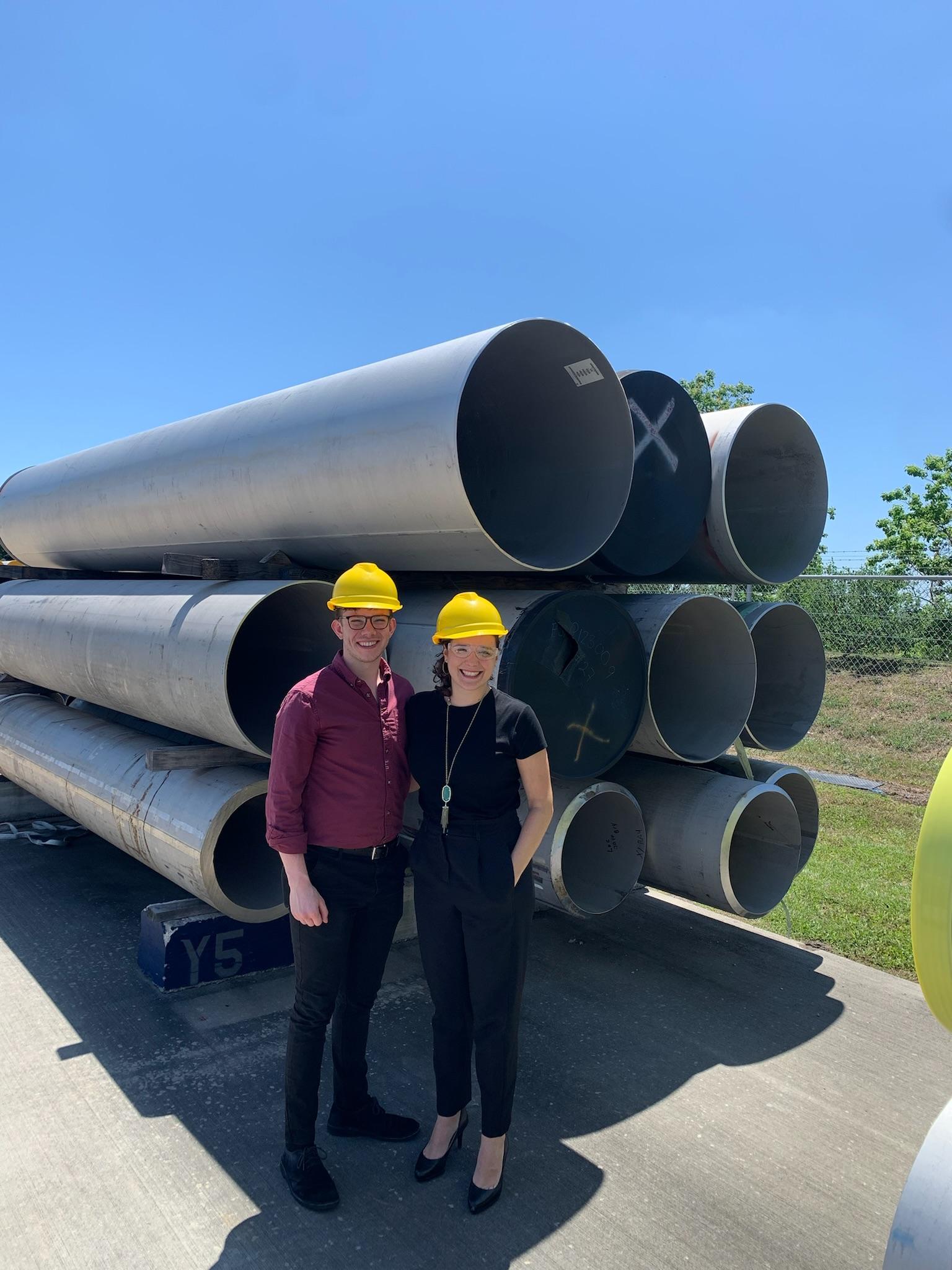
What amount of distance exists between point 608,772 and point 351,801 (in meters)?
1.99

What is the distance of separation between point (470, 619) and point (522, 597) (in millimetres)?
1049

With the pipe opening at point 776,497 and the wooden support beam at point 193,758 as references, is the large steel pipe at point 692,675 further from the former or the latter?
the wooden support beam at point 193,758

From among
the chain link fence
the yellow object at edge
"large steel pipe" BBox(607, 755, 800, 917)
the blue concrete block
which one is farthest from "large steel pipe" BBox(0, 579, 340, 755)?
the chain link fence

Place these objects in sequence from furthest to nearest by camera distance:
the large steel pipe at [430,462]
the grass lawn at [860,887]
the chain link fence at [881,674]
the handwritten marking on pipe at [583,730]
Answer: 1. the chain link fence at [881,674]
2. the grass lawn at [860,887]
3. the handwritten marking on pipe at [583,730]
4. the large steel pipe at [430,462]

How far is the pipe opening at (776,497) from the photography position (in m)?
4.54

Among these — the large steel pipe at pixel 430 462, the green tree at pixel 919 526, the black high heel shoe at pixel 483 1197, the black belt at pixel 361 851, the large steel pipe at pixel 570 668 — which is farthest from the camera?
the green tree at pixel 919 526

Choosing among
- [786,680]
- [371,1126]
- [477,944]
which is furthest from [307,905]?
[786,680]

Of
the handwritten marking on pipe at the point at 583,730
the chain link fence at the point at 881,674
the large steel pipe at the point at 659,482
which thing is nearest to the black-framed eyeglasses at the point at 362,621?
the handwritten marking on pipe at the point at 583,730

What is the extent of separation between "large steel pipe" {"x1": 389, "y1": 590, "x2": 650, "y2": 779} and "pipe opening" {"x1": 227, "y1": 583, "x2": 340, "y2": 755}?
496 mm

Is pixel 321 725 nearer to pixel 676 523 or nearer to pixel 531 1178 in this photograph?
pixel 531 1178

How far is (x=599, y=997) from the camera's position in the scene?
13.0ft

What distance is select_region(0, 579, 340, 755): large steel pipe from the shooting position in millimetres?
3631

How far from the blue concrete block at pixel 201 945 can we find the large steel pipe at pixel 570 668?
141 centimetres

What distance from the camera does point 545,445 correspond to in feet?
12.7
